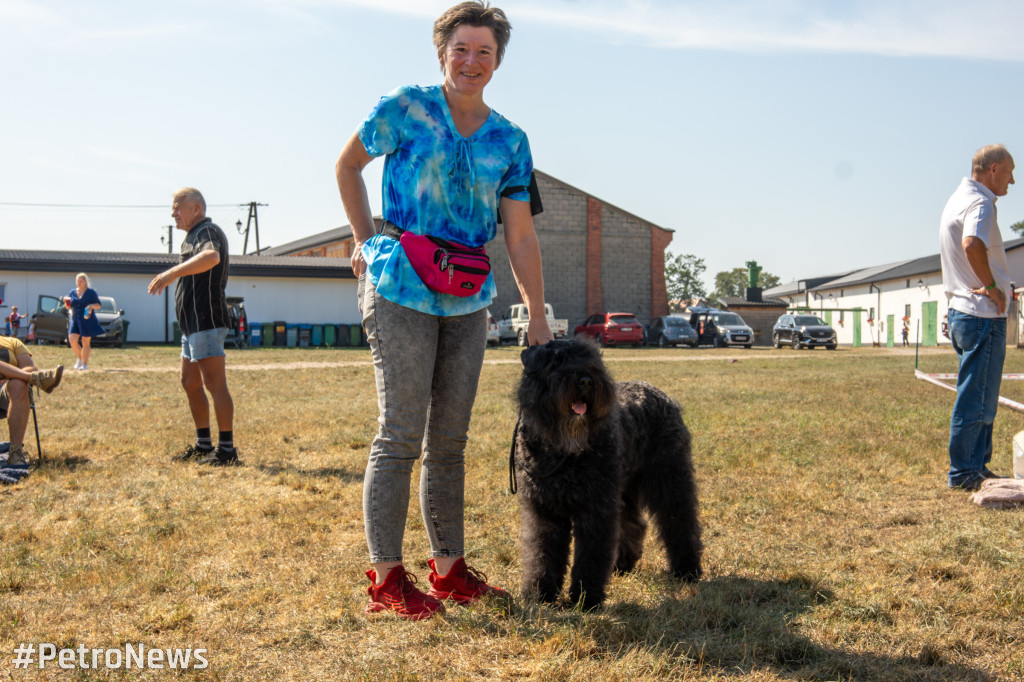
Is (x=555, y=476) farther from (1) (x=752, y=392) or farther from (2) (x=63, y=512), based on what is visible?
(1) (x=752, y=392)

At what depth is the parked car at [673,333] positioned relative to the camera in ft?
104

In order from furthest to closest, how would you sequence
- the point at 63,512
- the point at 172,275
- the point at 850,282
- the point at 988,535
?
the point at 850,282
the point at 172,275
the point at 63,512
the point at 988,535

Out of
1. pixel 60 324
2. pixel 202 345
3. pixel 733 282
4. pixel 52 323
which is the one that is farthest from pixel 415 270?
pixel 733 282

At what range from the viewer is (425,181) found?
108 inches

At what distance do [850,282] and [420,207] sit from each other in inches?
2027


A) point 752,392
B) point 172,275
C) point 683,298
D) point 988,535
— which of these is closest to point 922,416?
point 752,392

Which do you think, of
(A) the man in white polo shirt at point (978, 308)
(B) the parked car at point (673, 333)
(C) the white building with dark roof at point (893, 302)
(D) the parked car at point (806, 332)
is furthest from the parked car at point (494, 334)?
(A) the man in white polo shirt at point (978, 308)

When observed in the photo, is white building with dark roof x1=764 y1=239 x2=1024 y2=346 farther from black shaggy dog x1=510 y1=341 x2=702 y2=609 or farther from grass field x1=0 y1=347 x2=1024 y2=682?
black shaggy dog x1=510 y1=341 x2=702 y2=609

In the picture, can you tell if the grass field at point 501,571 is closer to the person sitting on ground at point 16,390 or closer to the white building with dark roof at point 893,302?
the person sitting on ground at point 16,390

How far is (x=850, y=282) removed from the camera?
49156 millimetres

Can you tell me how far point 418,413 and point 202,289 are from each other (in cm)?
350

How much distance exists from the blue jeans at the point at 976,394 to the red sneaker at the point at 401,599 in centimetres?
381

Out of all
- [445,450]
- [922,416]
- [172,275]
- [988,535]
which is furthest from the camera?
[922,416]

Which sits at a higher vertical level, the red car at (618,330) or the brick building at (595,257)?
the brick building at (595,257)
